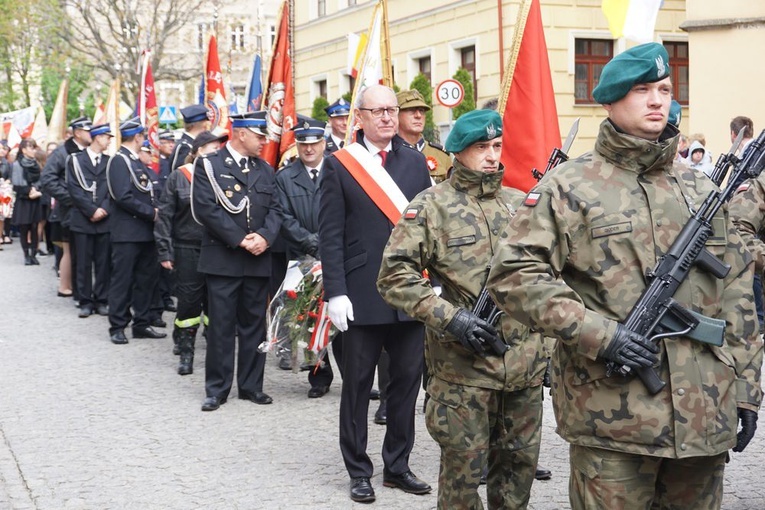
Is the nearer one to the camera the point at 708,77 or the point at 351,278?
the point at 351,278

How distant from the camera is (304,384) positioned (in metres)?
9.17

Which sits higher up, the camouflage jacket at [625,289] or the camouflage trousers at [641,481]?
the camouflage jacket at [625,289]

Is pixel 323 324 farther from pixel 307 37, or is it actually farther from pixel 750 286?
pixel 307 37

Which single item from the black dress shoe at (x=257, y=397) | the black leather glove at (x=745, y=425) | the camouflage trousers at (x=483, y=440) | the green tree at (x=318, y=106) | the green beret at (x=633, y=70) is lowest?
the black dress shoe at (x=257, y=397)

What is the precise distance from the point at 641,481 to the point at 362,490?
2560mm

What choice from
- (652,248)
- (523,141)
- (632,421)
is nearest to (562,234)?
(652,248)

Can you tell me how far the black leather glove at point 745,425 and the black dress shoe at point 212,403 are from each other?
5107mm

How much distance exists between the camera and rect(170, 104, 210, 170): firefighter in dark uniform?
1227cm

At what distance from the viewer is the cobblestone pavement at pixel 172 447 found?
6.00 meters

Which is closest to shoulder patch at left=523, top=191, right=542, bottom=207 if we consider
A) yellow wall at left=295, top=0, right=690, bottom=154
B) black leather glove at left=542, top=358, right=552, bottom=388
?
black leather glove at left=542, top=358, right=552, bottom=388

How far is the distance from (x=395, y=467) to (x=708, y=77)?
50.2ft

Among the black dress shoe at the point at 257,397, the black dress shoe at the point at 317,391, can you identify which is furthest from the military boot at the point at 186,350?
the black dress shoe at the point at 317,391

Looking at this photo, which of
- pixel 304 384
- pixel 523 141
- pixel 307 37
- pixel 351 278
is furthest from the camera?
pixel 307 37

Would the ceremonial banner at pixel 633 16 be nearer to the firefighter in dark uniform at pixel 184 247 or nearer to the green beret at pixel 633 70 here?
the firefighter in dark uniform at pixel 184 247
